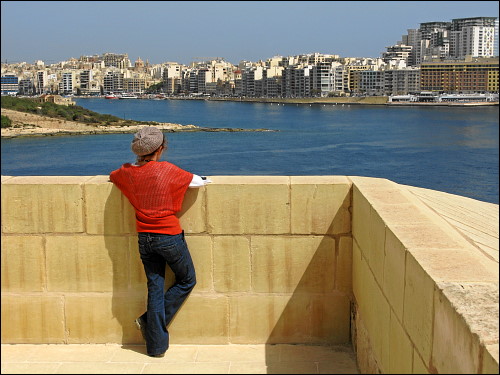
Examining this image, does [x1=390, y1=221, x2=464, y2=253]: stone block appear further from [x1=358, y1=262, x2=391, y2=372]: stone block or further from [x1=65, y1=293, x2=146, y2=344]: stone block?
[x1=65, y1=293, x2=146, y2=344]: stone block

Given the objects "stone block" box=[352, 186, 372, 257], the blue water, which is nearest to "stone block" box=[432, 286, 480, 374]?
"stone block" box=[352, 186, 372, 257]

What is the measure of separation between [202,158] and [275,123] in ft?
104

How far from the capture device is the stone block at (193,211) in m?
3.27

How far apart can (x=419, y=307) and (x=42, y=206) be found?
6.37ft

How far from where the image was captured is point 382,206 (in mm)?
2879

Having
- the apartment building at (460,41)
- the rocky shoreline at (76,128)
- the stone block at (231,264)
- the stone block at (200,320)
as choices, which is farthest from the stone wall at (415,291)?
the apartment building at (460,41)

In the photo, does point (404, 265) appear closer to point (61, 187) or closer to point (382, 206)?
point (382, 206)

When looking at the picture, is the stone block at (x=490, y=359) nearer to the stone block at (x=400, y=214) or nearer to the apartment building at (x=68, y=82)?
the stone block at (x=400, y=214)

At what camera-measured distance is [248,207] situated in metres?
3.29

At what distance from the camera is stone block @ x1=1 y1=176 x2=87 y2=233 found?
129 inches

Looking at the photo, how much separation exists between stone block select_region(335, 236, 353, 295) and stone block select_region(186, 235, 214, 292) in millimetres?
599

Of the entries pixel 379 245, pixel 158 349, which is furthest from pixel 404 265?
pixel 158 349

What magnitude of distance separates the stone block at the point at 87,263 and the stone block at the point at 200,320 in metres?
0.31

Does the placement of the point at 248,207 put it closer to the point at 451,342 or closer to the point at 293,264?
the point at 293,264
